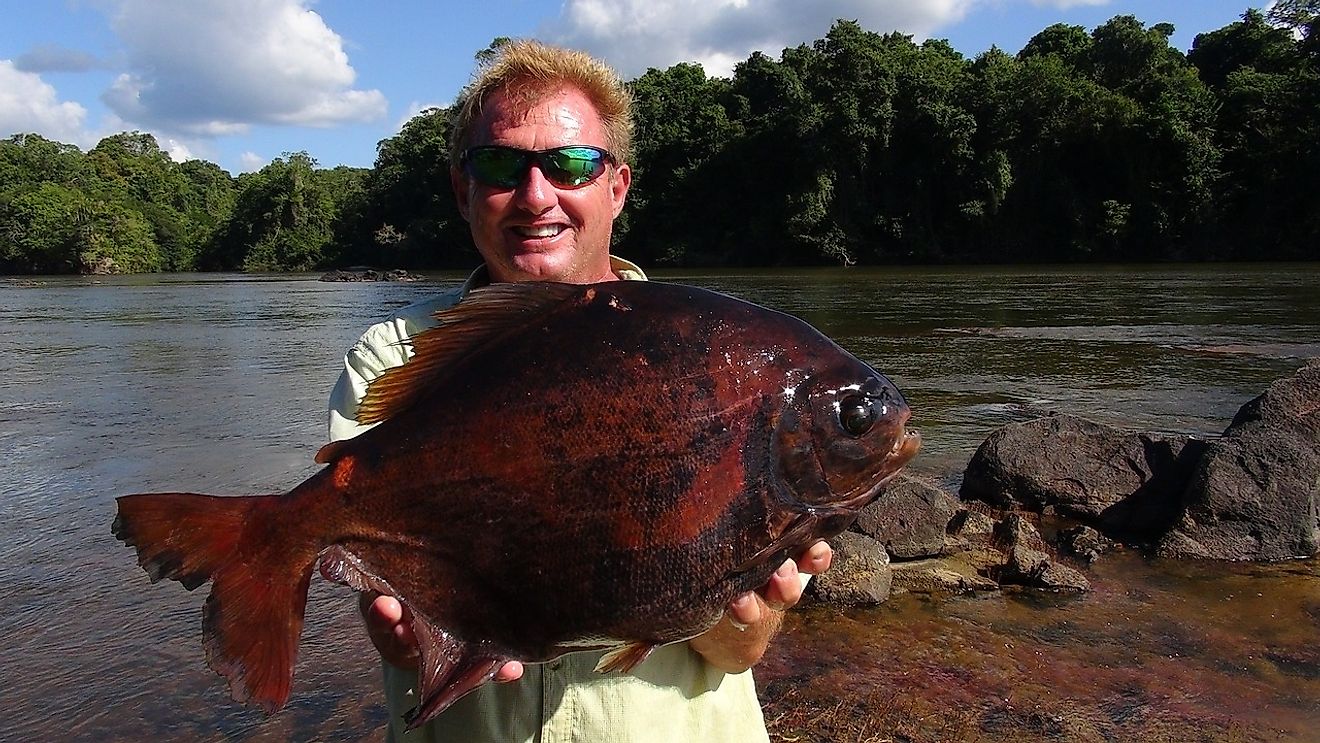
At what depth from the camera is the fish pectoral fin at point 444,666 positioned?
1.87m

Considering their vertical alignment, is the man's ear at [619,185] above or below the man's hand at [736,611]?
above

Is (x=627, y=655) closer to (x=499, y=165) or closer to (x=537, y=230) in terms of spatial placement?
(x=537, y=230)

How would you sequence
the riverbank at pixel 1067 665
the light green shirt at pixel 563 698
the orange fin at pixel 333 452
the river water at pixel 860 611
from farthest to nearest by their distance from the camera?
the river water at pixel 860 611 → the riverbank at pixel 1067 665 → the light green shirt at pixel 563 698 → the orange fin at pixel 333 452

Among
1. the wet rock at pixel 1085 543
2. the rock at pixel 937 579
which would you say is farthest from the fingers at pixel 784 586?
the wet rock at pixel 1085 543

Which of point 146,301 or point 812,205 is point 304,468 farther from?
point 812,205

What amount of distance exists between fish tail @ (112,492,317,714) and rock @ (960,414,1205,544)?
7.47 meters

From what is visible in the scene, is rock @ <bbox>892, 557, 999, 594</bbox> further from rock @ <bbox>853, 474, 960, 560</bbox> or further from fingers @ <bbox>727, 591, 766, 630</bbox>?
fingers @ <bbox>727, 591, 766, 630</bbox>

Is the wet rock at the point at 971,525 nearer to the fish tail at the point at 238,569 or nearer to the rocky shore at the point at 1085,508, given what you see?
the rocky shore at the point at 1085,508

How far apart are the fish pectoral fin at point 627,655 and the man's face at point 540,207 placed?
44.5 inches

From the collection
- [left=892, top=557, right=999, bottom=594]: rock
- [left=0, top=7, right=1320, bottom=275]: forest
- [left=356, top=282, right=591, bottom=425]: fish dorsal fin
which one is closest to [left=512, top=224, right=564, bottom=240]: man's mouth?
[left=356, top=282, right=591, bottom=425]: fish dorsal fin

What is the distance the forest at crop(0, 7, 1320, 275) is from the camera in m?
49.1

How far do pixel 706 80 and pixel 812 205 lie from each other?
2370 cm

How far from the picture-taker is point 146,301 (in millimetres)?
40219

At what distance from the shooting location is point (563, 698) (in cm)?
238
